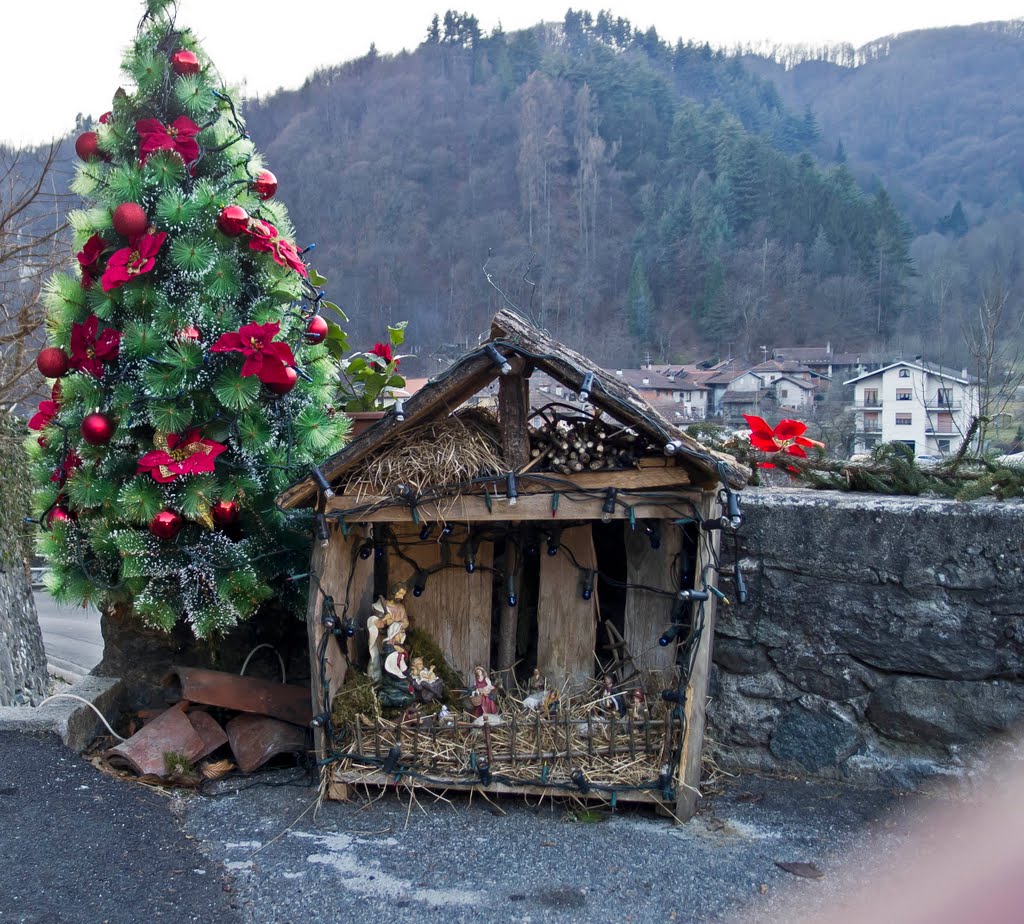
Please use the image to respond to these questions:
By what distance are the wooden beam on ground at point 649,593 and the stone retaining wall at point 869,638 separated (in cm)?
26

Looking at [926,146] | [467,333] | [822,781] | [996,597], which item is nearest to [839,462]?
[996,597]

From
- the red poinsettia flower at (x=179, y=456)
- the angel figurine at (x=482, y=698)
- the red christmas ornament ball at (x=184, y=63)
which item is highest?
the red christmas ornament ball at (x=184, y=63)

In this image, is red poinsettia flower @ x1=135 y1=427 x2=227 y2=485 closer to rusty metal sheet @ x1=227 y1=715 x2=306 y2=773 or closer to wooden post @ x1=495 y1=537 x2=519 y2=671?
rusty metal sheet @ x1=227 y1=715 x2=306 y2=773

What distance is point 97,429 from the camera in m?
4.32

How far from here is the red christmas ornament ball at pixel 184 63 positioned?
4.44m

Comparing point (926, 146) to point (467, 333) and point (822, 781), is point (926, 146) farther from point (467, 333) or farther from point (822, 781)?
point (822, 781)

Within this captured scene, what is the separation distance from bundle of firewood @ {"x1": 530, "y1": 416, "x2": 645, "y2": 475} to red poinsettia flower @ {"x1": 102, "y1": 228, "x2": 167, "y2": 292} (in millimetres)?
2018

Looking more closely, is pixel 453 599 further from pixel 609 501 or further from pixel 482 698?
pixel 609 501

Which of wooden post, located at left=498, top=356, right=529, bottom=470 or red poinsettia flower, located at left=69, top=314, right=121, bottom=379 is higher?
red poinsettia flower, located at left=69, top=314, right=121, bottom=379

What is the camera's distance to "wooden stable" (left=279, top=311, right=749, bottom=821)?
3.72 meters

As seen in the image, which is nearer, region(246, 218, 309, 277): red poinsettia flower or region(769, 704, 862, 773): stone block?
region(769, 704, 862, 773): stone block

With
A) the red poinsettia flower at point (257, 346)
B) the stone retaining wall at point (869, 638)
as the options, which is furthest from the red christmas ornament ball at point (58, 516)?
the stone retaining wall at point (869, 638)

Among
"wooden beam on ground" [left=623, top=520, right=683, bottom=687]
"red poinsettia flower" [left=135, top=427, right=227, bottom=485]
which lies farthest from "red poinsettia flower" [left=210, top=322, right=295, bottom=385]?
"wooden beam on ground" [left=623, top=520, right=683, bottom=687]

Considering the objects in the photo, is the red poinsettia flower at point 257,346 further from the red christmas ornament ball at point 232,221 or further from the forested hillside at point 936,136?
the forested hillside at point 936,136
